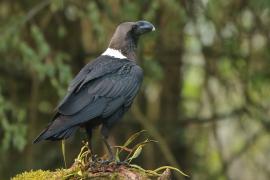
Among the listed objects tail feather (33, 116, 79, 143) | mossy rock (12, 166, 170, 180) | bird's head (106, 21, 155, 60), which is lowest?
mossy rock (12, 166, 170, 180)

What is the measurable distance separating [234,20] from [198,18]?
832 mm

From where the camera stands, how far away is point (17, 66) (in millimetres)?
9656

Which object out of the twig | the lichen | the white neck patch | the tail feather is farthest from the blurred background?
the lichen

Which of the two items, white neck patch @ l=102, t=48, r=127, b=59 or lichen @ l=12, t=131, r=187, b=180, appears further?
white neck patch @ l=102, t=48, r=127, b=59

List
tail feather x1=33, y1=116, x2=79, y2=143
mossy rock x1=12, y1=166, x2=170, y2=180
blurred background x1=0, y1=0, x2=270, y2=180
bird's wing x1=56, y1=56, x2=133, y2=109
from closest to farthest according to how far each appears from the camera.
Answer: mossy rock x1=12, y1=166, x2=170, y2=180
tail feather x1=33, y1=116, x2=79, y2=143
bird's wing x1=56, y1=56, x2=133, y2=109
blurred background x1=0, y1=0, x2=270, y2=180

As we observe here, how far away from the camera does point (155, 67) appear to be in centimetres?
852

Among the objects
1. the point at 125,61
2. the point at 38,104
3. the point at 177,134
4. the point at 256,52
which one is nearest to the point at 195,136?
the point at 177,134

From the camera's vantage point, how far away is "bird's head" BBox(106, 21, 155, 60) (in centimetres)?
648

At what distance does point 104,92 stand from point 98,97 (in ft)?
0.27

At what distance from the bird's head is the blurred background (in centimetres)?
137

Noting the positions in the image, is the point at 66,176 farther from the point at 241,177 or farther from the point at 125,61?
the point at 241,177

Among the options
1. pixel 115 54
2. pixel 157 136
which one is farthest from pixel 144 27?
pixel 157 136

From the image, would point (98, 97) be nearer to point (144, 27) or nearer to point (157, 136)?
point (144, 27)

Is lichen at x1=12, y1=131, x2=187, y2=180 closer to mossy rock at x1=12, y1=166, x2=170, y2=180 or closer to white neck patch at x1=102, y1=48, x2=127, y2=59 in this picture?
mossy rock at x1=12, y1=166, x2=170, y2=180
